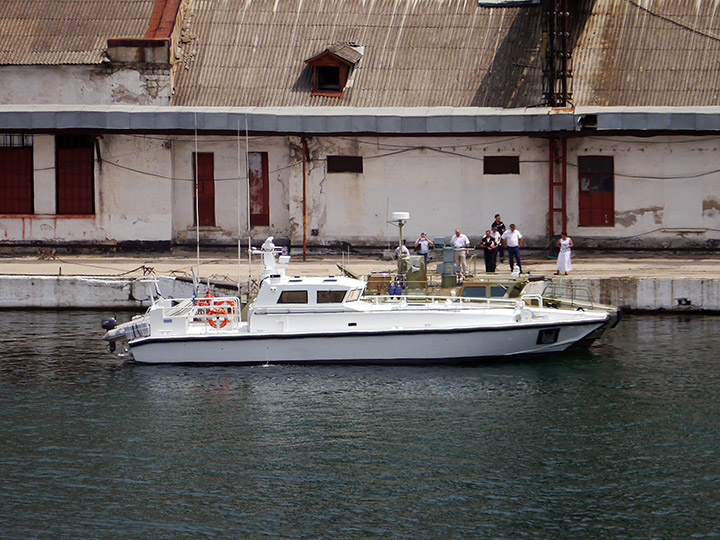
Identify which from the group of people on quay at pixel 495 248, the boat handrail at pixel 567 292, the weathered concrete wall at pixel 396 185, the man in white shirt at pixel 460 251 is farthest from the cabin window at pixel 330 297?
the weathered concrete wall at pixel 396 185

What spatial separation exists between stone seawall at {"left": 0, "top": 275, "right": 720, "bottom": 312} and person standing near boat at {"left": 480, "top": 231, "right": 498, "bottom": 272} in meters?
2.50

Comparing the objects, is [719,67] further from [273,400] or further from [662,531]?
[662,531]

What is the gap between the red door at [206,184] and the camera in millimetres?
40094

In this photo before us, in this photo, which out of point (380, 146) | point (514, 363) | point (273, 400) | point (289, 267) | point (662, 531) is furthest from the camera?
point (380, 146)

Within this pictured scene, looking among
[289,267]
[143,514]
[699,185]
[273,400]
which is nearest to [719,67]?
[699,185]

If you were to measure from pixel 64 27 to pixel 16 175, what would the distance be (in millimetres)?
5623

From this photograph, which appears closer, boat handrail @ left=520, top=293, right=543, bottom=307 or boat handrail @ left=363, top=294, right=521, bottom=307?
boat handrail @ left=363, top=294, right=521, bottom=307

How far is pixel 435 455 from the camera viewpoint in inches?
827

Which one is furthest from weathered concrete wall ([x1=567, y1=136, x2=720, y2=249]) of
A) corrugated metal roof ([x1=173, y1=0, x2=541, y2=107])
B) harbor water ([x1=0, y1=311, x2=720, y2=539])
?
harbor water ([x1=0, y1=311, x2=720, y2=539])

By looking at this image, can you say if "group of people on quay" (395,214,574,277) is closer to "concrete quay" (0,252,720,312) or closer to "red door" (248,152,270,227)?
"concrete quay" (0,252,720,312)

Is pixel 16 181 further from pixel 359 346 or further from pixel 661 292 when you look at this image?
pixel 661 292

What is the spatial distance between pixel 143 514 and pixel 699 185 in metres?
25.4

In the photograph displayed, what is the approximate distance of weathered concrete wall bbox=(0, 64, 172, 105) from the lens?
130ft

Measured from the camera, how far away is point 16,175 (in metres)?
40.3
